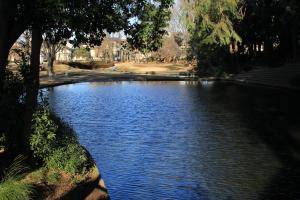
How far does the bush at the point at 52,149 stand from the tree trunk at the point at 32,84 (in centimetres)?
21

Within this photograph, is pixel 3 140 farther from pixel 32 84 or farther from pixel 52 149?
pixel 52 149

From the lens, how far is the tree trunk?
12469 mm

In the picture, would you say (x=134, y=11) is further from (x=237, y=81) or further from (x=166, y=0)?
(x=237, y=81)

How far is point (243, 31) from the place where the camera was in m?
60.5

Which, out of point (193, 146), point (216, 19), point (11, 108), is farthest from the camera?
point (216, 19)

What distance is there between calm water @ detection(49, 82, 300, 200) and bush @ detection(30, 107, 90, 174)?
1653 mm

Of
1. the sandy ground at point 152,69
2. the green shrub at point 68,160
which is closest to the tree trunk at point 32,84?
the green shrub at point 68,160

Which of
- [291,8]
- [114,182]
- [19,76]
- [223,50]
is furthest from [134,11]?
[223,50]

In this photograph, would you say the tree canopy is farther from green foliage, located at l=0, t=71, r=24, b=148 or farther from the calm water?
green foliage, located at l=0, t=71, r=24, b=148

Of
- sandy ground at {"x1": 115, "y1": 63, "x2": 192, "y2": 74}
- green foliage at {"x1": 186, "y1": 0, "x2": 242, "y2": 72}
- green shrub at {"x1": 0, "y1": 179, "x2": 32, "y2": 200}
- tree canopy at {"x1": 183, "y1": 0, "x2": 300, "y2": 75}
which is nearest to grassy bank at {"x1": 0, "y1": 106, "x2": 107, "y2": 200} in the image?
green shrub at {"x1": 0, "y1": 179, "x2": 32, "y2": 200}

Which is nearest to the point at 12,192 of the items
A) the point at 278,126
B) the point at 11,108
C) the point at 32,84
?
the point at 11,108

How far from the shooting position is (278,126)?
2547 centimetres

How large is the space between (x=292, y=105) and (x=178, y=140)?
14.6 metres

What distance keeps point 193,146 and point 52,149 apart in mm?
8781
